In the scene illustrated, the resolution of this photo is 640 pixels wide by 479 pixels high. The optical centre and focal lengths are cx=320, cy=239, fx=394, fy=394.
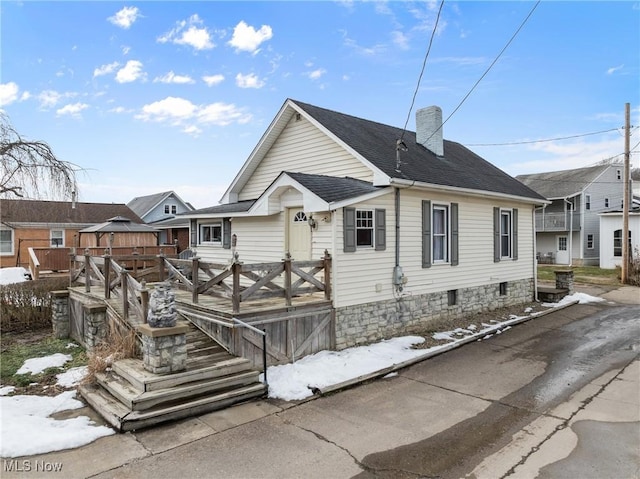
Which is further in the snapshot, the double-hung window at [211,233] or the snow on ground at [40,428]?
the double-hung window at [211,233]

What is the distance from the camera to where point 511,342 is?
379 inches

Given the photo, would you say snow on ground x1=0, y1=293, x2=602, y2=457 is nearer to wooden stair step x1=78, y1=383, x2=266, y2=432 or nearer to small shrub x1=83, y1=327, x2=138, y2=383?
wooden stair step x1=78, y1=383, x2=266, y2=432

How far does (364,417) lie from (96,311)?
645 cm

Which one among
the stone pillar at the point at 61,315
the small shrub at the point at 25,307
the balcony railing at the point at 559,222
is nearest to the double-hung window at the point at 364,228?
the stone pillar at the point at 61,315

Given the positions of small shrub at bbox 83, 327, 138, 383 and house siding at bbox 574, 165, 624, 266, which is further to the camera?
house siding at bbox 574, 165, 624, 266

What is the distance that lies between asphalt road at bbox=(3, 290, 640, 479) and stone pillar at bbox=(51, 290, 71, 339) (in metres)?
7.24

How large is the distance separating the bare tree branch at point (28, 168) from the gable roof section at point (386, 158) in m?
5.70

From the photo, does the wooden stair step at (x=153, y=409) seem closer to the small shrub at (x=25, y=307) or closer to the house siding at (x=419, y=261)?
the house siding at (x=419, y=261)

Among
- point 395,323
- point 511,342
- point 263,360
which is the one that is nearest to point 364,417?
point 263,360

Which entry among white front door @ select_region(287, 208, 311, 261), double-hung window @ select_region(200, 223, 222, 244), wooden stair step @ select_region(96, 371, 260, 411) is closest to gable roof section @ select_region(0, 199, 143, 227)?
double-hung window @ select_region(200, 223, 222, 244)

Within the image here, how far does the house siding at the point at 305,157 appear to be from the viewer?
10.4 meters

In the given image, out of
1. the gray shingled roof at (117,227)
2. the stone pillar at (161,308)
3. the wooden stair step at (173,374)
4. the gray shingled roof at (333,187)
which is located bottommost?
the wooden stair step at (173,374)

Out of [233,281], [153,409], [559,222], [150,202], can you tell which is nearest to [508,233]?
[233,281]

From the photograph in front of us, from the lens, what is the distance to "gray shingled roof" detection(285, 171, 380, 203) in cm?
822
